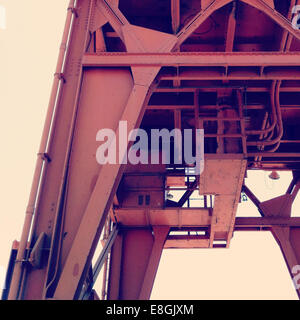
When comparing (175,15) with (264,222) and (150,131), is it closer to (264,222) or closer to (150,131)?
(150,131)

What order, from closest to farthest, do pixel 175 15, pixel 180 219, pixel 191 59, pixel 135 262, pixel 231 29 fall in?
pixel 191 59, pixel 175 15, pixel 231 29, pixel 135 262, pixel 180 219

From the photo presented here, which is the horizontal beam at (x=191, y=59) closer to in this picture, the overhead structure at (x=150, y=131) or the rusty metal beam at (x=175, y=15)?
the overhead structure at (x=150, y=131)

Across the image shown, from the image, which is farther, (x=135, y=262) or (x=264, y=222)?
(x=264, y=222)

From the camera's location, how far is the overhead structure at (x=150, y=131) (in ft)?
14.8

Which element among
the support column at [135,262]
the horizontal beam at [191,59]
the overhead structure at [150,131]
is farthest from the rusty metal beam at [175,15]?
the support column at [135,262]

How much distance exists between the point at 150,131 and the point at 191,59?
402 centimetres

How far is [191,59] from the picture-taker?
18.2 feet

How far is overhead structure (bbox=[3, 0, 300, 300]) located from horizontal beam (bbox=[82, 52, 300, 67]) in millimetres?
15

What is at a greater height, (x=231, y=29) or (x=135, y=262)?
(x=231, y=29)

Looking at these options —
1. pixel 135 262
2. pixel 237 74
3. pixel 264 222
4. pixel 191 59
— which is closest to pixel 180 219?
pixel 135 262

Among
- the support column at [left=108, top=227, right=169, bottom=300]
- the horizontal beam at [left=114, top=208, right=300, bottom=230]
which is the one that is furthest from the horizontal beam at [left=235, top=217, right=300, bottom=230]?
the support column at [left=108, top=227, right=169, bottom=300]

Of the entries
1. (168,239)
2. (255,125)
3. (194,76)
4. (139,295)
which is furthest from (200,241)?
(194,76)
